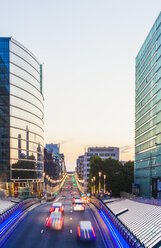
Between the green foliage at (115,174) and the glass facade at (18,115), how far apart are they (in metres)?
28.6

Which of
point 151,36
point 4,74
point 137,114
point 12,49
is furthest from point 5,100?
point 151,36

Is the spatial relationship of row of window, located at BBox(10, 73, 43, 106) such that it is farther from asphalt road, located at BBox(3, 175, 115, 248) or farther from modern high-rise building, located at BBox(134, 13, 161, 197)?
asphalt road, located at BBox(3, 175, 115, 248)

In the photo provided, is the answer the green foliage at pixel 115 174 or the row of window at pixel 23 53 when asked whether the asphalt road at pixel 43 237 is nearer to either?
the green foliage at pixel 115 174

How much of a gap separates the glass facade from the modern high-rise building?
48.2m

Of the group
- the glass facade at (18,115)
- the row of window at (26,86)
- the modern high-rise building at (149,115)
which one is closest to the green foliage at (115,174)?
the modern high-rise building at (149,115)

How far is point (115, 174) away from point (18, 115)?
45308mm

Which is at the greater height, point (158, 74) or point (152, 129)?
point (158, 74)

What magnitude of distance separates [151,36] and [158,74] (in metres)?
13.6

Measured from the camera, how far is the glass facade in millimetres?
120062

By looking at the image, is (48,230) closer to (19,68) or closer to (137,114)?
(137,114)

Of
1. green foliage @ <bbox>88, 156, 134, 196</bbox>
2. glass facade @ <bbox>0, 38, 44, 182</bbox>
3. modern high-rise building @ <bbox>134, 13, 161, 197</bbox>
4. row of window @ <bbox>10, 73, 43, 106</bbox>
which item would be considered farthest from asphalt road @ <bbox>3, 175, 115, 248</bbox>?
row of window @ <bbox>10, 73, 43, 106</bbox>

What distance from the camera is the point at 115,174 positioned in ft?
383

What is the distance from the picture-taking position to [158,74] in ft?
249

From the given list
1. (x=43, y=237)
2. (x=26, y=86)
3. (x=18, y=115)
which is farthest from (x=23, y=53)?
(x=43, y=237)
